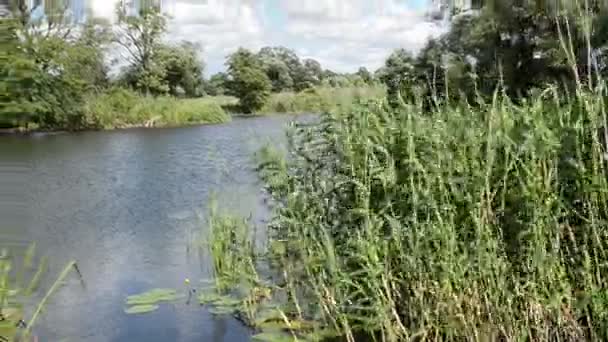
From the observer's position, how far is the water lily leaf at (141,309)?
18.1 feet

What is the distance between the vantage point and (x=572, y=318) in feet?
9.93

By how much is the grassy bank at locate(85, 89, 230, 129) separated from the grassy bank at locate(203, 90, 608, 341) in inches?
1013

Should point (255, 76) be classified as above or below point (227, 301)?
above

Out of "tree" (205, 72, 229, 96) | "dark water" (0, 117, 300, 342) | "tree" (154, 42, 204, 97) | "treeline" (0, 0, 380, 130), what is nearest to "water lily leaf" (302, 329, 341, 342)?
"dark water" (0, 117, 300, 342)

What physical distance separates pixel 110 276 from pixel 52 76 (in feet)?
68.2

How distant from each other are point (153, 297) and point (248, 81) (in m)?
30.9

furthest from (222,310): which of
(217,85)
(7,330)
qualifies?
(217,85)

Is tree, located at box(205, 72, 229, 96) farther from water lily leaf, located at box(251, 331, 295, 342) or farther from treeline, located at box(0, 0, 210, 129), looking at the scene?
water lily leaf, located at box(251, 331, 295, 342)

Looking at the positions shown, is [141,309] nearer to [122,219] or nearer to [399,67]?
[122,219]

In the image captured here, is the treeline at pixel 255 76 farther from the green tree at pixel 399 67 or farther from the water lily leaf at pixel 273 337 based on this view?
the water lily leaf at pixel 273 337

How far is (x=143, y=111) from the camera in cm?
3027

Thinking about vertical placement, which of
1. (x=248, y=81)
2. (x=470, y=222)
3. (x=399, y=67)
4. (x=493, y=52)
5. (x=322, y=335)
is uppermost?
(x=248, y=81)

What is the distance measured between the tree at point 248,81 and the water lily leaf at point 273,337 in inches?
1237

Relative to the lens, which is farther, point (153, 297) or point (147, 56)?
point (147, 56)
